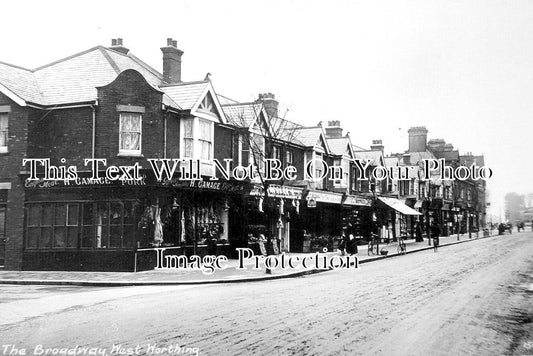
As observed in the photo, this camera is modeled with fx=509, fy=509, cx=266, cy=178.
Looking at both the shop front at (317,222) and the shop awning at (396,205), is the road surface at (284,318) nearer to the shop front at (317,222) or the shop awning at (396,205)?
the shop front at (317,222)

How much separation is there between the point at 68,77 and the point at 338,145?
1880 cm

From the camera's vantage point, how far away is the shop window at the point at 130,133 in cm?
1958

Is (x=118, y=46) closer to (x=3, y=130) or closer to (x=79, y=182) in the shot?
(x=3, y=130)

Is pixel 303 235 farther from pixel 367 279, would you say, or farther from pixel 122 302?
pixel 122 302

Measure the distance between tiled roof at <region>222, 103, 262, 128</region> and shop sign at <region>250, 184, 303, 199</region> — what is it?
3.13 meters

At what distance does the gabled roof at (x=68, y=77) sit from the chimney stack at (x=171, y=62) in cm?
60

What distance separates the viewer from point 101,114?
19.6 meters

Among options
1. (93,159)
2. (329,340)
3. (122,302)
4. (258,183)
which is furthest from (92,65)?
(329,340)

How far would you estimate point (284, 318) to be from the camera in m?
9.15

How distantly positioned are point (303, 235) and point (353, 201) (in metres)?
7.56

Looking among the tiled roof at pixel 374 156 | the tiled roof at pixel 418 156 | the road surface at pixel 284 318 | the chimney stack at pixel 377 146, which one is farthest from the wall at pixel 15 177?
the tiled roof at pixel 418 156

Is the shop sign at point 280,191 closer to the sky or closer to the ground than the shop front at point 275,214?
closer to the sky

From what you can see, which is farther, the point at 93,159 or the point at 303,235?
the point at 303,235

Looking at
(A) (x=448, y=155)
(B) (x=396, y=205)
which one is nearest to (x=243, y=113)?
(B) (x=396, y=205)
